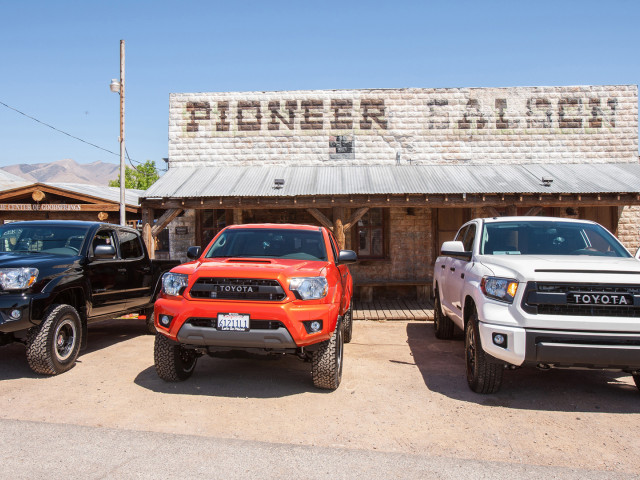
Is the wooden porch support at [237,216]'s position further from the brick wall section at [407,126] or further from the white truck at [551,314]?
the white truck at [551,314]

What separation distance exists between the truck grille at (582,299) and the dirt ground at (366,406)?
0.95m

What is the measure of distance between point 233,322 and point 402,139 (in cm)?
1077

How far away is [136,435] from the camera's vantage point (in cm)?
382

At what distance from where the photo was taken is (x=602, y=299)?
14.3 feet

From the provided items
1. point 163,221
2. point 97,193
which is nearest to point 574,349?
point 163,221

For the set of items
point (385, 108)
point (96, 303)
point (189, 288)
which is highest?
point (385, 108)

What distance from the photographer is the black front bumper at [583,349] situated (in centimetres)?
417

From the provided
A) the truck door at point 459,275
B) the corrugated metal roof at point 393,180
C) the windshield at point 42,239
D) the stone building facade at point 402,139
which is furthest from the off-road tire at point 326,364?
the stone building facade at point 402,139

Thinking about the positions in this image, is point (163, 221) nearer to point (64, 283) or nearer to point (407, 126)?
point (64, 283)

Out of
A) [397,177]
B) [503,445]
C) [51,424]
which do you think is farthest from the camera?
[397,177]

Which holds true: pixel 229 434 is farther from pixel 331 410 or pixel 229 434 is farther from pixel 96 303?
pixel 96 303

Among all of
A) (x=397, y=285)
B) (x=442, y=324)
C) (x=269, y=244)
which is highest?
(x=269, y=244)

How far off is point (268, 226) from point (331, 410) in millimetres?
2570

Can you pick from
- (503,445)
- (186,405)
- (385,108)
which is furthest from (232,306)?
(385,108)
